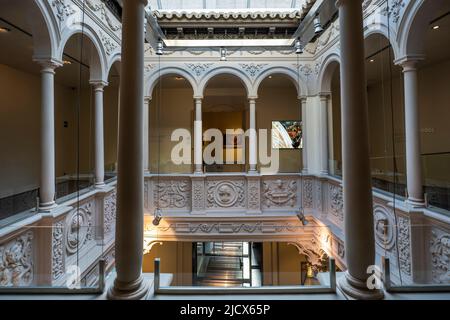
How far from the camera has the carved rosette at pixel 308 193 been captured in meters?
6.48

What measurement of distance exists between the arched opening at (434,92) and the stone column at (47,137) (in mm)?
5001

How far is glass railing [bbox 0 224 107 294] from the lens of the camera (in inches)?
86.5

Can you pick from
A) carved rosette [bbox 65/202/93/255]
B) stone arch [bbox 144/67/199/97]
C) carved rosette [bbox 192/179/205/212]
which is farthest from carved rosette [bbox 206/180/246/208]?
carved rosette [bbox 65/202/93/255]

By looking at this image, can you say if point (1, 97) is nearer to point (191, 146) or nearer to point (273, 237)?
point (191, 146)

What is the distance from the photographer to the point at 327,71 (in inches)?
240

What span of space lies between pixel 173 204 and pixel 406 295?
16.9 ft

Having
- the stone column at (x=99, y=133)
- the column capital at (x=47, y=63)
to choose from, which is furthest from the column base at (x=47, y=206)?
the column capital at (x=47, y=63)

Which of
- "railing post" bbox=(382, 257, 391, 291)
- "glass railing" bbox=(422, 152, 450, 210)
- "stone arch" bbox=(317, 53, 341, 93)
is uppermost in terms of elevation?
"stone arch" bbox=(317, 53, 341, 93)

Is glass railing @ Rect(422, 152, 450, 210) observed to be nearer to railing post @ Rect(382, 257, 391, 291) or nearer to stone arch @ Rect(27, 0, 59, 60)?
railing post @ Rect(382, 257, 391, 291)

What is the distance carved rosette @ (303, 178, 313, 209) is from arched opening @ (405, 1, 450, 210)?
8.06 ft

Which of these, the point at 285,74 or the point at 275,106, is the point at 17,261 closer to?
the point at 285,74

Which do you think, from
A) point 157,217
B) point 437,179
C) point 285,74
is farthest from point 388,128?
point 157,217

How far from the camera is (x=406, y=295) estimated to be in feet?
6.81
